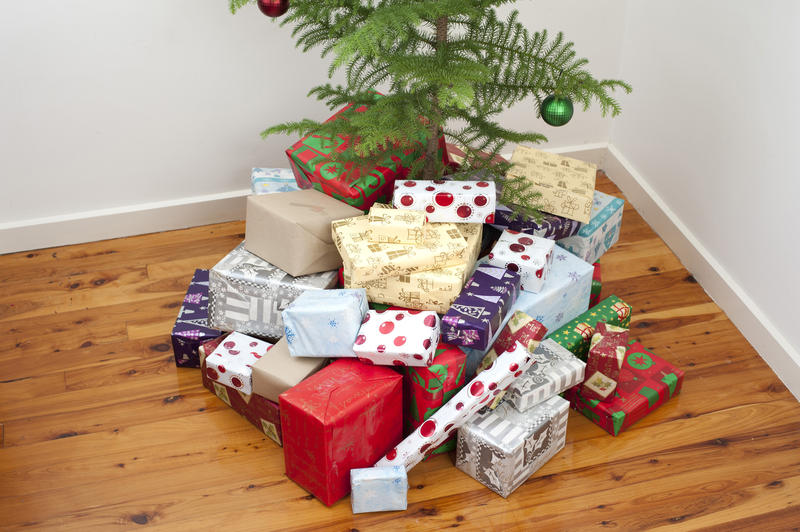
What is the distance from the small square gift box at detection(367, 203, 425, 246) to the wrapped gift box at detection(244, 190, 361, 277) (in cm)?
16

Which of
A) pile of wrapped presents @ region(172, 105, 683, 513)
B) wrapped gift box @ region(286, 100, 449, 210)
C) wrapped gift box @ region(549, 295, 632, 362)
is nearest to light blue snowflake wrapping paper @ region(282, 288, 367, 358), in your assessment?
pile of wrapped presents @ region(172, 105, 683, 513)

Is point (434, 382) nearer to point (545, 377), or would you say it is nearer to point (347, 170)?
point (545, 377)

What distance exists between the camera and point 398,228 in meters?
2.15

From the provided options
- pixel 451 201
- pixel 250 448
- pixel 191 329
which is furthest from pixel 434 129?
pixel 250 448

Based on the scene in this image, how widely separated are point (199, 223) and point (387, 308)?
1132 millimetres

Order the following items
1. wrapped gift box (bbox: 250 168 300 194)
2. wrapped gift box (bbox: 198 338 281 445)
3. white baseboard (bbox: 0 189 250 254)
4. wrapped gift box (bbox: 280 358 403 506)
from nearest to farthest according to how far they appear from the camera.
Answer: wrapped gift box (bbox: 280 358 403 506) < wrapped gift box (bbox: 198 338 281 445) < wrapped gift box (bbox: 250 168 300 194) < white baseboard (bbox: 0 189 250 254)

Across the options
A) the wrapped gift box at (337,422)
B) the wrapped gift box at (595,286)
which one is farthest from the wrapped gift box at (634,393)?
the wrapped gift box at (337,422)

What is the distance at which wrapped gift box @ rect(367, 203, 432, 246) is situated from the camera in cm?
215

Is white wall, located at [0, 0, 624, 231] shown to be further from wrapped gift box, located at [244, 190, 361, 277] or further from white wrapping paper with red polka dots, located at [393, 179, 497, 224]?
white wrapping paper with red polka dots, located at [393, 179, 497, 224]

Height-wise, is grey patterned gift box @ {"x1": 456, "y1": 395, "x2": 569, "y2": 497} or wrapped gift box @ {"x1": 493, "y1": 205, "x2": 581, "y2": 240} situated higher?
wrapped gift box @ {"x1": 493, "y1": 205, "x2": 581, "y2": 240}

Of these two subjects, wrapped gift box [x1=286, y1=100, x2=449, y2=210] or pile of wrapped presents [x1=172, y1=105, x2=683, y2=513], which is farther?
wrapped gift box [x1=286, y1=100, x2=449, y2=210]

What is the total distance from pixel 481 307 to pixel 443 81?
57 centimetres

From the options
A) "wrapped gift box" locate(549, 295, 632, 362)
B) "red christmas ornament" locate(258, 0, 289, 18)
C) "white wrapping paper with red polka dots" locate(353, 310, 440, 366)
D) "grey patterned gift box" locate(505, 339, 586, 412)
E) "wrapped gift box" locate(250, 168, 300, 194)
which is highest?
"red christmas ornament" locate(258, 0, 289, 18)

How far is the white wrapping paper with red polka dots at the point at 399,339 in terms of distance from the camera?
1987mm
